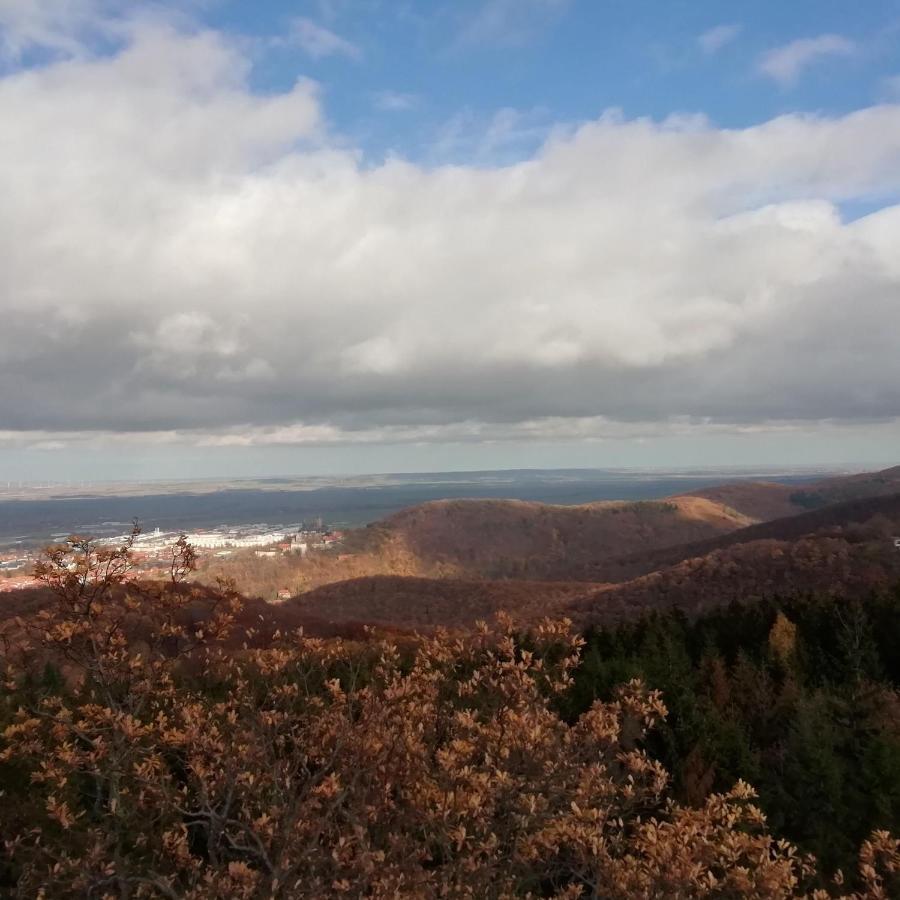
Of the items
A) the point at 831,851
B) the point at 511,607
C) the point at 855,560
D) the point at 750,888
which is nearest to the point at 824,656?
the point at 831,851

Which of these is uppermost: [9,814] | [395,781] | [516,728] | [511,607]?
[516,728]

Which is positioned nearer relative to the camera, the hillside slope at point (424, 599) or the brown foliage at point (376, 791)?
the brown foliage at point (376, 791)

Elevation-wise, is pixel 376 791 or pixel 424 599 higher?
pixel 376 791

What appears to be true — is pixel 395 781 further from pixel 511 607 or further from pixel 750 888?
pixel 511 607

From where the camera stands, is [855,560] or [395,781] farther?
[855,560]

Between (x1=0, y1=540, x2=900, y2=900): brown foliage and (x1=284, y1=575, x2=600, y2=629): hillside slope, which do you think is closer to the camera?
(x1=0, y1=540, x2=900, y2=900): brown foliage

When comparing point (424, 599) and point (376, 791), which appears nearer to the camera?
point (376, 791)

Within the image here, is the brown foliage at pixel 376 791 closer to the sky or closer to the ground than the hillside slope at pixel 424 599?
closer to the sky

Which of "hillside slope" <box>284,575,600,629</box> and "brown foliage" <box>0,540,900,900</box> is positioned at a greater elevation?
"brown foliage" <box>0,540,900,900</box>

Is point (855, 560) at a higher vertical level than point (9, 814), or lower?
lower

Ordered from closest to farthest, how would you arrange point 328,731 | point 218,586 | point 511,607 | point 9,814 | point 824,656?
point 328,731 → point 218,586 → point 9,814 → point 824,656 → point 511,607

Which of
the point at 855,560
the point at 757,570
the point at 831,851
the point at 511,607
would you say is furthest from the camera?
Answer: the point at 511,607
